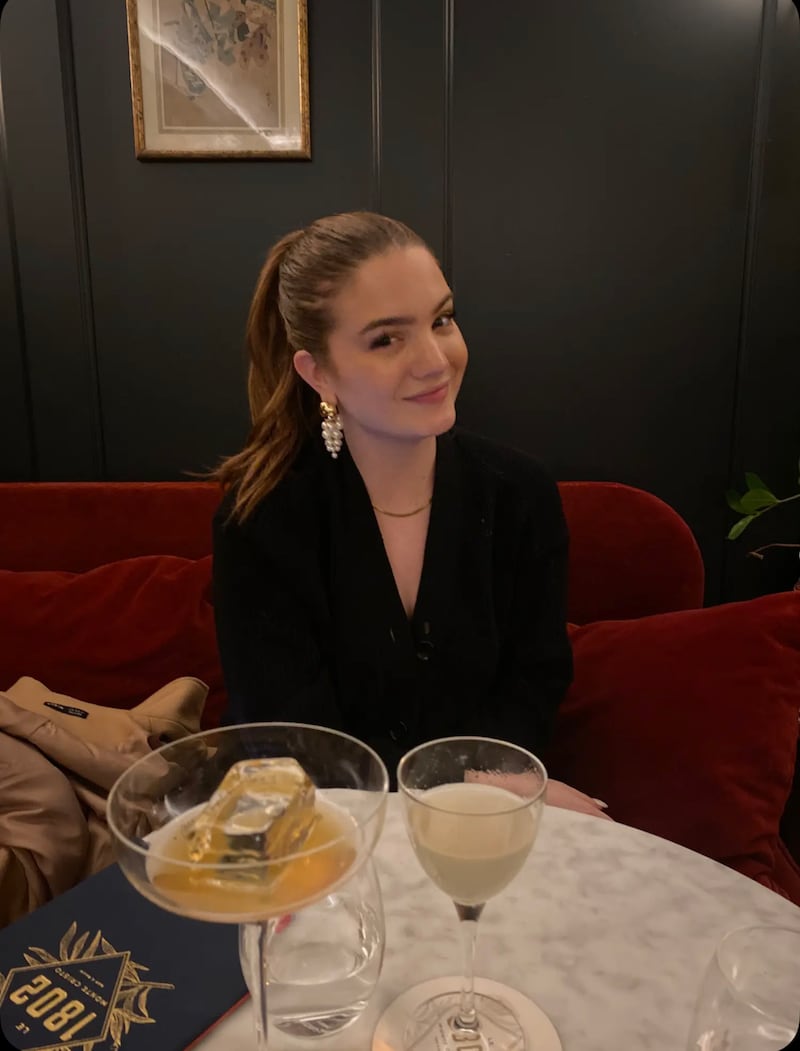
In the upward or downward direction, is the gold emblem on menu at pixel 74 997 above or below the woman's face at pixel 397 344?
below

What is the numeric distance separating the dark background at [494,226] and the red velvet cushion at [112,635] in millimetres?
Answer: 748

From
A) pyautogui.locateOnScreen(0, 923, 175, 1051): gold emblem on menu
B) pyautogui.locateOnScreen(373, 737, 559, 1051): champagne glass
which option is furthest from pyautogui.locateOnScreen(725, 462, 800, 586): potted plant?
pyautogui.locateOnScreen(0, 923, 175, 1051): gold emblem on menu

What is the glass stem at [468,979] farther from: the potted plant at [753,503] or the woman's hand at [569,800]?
the potted plant at [753,503]

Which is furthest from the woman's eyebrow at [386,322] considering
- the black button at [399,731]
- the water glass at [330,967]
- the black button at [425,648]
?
the water glass at [330,967]

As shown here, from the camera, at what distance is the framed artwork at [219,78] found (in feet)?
7.48

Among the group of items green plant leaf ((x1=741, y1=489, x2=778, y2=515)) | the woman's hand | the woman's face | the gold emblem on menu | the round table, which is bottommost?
the woman's hand

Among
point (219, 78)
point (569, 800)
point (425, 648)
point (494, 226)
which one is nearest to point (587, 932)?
point (569, 800)

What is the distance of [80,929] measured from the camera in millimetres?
854

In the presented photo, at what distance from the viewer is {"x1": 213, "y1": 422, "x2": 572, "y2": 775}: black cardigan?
59.2 inches

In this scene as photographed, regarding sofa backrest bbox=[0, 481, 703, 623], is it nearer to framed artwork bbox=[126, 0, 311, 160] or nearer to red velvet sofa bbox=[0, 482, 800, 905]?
red velvet sofa bbox=[0, 482, 800, 905]

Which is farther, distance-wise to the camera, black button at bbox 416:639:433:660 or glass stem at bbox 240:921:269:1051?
black button at bbox 416:639:433:660

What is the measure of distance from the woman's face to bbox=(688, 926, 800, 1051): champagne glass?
38.7 inches

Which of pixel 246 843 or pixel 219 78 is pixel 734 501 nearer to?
pixel 219 78

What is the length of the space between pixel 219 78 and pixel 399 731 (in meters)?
1.85
